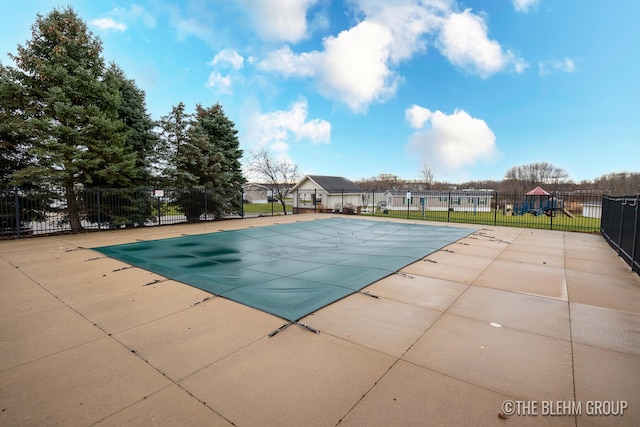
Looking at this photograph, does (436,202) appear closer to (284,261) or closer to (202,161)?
(202,161)

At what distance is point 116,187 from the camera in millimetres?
12344

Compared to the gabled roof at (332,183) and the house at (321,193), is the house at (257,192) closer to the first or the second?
the gabled roof at (332,183)

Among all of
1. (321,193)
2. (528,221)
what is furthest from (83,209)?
(528,221)

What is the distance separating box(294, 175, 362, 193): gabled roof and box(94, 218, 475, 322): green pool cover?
2059 centimetres

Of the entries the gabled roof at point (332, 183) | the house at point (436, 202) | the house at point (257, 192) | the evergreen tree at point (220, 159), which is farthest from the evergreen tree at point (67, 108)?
the house at point (257, 192)

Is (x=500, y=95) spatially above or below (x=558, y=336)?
above

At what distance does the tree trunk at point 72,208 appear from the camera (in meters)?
10.9

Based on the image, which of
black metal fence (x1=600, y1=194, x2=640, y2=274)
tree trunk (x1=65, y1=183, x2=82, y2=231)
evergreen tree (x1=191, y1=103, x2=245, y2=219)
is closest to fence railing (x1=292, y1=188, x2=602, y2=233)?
evergreen tree (x1=191, y1=103, x2=245, y2=219)

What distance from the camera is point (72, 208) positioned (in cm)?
1098

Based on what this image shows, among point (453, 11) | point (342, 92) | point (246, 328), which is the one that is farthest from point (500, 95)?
point (246, 328)

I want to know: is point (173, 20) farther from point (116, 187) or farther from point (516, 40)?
point (516, 40)

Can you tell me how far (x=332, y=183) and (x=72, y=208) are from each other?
25559mm

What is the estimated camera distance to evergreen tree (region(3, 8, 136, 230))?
9.87 metres

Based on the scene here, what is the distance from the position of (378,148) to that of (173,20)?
1066 inches
